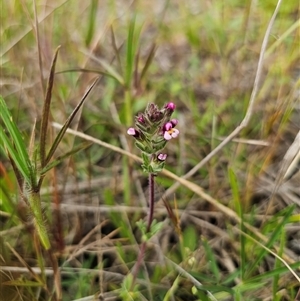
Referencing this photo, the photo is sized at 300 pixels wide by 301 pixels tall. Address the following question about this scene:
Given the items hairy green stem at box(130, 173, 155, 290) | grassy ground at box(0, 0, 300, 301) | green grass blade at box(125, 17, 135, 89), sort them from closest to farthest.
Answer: hairy green stem at box(130, 173, 155, 290)
grassy ground at box(0, 0, 300, 301)
green grass blade at box(125, 17, 135, 89)

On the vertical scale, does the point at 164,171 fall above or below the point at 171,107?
below

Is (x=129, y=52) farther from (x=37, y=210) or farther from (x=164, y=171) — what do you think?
(x=37, y=210)

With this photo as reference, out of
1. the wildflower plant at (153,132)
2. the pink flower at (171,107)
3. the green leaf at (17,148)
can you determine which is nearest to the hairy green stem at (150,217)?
the wildflower plant at (153,132)

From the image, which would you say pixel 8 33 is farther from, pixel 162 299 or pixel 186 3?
pixel 162 299

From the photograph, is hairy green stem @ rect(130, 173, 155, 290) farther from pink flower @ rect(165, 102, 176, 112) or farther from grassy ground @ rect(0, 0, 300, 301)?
pink flower @ rect(165, 102, 176, 112)

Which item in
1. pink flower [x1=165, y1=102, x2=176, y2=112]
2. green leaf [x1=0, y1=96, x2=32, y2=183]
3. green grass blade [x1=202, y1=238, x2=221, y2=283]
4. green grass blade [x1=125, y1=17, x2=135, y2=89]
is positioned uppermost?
green grass blade [x1=125, y1=17, x2=135, y2=89]

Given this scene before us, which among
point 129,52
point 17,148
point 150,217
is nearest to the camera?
Answer: point 17,148

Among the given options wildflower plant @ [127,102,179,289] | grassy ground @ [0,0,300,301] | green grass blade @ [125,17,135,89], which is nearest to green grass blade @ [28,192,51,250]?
grassy ground @ [0,0,300,301]

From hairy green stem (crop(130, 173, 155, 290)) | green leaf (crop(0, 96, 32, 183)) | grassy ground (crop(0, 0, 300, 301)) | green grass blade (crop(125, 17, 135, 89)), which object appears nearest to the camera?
green leaf (crop(0, 96, 32, 183))

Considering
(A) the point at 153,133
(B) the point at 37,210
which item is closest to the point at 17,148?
(B) the point at 37,210
